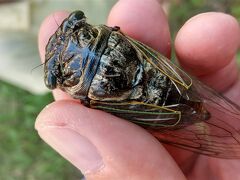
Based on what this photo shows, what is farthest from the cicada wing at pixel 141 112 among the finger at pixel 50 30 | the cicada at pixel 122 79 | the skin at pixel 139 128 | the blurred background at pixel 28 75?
the blurred background at pixel 28 75

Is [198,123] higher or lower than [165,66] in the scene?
lower

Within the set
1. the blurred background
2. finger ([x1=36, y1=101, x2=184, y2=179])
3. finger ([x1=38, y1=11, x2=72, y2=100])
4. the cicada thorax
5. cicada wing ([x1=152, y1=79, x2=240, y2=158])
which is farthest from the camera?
the blurred background

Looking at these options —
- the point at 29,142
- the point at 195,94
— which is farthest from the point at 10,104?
the point at 195,94

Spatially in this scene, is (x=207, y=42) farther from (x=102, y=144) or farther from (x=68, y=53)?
(x=102, y=144)

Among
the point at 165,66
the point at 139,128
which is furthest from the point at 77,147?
the point at 165,66

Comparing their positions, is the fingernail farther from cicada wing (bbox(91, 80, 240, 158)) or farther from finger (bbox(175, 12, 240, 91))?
finger (bbox(175, 12, 240, 91))

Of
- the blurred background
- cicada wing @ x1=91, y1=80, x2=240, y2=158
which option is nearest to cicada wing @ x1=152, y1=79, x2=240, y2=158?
cicada wing @ x1=91, y1=80, x2=240, y2=158

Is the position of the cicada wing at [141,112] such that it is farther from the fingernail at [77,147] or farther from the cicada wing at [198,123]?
the fingernail at [77,147]
